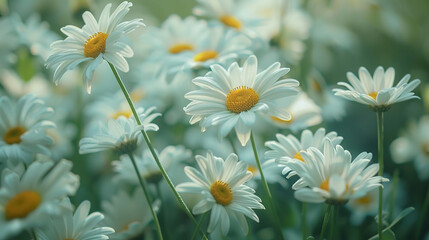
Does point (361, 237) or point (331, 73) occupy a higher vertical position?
point (331, 73)

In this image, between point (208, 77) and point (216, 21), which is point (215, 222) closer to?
point (208, 77)

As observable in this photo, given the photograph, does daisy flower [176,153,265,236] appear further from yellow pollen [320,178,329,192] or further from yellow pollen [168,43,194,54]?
yellow pollen [168,43,194,54]

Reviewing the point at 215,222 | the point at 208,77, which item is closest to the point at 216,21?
the point at 208,77

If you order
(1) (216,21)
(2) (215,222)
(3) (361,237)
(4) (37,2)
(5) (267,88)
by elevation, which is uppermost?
(4) (37,2)

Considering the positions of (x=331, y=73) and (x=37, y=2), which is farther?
(x=37, y=2)

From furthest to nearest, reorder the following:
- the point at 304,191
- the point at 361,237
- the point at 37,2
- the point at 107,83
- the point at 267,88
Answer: the point at 37,2, the point at 107,83, the point at 361,237, the point at 267,88, the point at 304,191

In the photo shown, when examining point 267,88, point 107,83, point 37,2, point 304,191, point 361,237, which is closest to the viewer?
point 304,191

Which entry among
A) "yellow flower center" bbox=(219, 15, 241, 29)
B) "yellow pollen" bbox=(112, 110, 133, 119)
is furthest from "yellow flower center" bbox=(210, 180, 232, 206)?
"yellow flower center" bbox=(219, 15, 241, 29)
